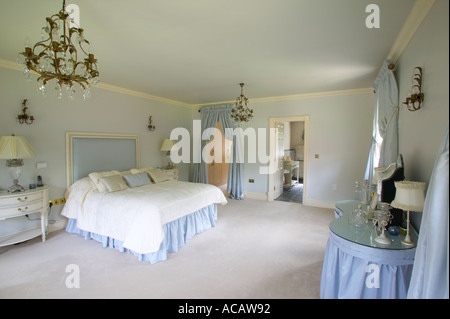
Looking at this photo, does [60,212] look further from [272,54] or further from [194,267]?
[272,54]

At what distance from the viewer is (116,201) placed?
2.87m

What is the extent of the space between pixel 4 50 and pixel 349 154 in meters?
5.69

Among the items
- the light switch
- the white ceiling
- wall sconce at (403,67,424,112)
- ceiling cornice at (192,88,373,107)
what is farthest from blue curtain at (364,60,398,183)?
the light switch

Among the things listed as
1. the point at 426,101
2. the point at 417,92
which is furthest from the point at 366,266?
the point at 417,92

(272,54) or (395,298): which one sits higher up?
(272,54)

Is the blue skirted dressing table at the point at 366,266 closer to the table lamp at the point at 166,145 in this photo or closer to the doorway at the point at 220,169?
the table lamp at the point at 166,145

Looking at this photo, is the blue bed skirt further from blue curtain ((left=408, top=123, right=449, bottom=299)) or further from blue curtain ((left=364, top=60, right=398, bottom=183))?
blue curtain ((left=364, top=60, right=398, bottom=183))

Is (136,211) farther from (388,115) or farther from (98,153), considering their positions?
(388,115)

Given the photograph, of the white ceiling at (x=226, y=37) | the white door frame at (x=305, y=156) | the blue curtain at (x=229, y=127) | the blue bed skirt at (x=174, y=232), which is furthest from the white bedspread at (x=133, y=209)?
the white door frame at (x=305, y=156)

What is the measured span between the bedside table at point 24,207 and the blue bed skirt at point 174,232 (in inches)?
17.7

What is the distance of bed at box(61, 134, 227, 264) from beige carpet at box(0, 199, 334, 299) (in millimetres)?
151

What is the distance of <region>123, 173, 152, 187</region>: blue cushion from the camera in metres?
3.66
